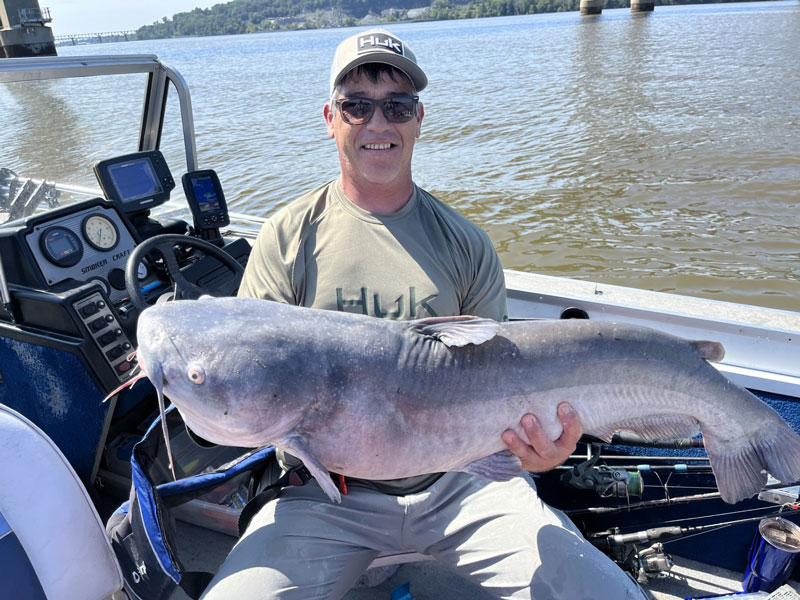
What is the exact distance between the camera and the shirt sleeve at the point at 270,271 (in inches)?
88.4

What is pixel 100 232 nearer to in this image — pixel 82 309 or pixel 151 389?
pixel 82 309

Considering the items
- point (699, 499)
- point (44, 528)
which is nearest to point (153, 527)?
point (44, 528)

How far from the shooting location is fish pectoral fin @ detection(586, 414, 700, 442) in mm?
1896

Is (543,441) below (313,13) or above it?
below

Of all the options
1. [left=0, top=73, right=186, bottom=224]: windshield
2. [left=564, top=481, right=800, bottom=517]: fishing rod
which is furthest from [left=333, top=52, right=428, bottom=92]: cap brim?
[left=0, top=73, right=186, bottom=224]: windshield

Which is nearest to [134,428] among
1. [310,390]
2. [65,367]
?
[65,367]

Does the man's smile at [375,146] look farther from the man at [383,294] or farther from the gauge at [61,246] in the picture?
the gauge at [61,246]

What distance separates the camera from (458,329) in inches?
71.2

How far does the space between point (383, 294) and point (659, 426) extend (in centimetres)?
106

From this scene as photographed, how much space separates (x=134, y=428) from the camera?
308cm

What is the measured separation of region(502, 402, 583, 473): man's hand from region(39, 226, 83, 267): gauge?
2413 mm

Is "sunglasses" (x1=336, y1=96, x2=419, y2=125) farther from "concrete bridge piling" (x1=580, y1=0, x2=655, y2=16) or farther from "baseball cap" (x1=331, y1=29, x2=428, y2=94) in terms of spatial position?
"concrete bridge piling" (x1=580, y1=0, x2=655, y2=16)

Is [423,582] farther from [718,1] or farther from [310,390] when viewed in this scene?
[718,1]

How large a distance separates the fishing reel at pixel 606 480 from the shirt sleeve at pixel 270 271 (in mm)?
1548
